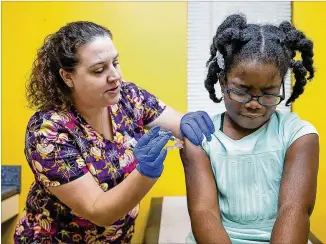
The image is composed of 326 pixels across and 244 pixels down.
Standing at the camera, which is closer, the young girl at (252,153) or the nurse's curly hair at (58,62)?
the young girl at (252,153)

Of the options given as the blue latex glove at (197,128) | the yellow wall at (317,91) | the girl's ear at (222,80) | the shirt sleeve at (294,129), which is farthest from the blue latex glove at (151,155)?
the yellow wall at (317,91)

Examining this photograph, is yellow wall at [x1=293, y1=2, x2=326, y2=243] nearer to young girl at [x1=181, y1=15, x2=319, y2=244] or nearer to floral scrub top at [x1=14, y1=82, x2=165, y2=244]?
floral scrub top at [x1=14, y1=82, x2=165, y2=244]

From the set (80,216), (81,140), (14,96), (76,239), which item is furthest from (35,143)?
(14,96)

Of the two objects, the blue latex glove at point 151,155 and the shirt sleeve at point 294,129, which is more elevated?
the shirt sleeve at point 294,129

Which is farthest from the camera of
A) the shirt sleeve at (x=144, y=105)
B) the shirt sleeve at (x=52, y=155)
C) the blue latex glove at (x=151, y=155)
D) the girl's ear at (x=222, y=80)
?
the shirt sleeve at (x=144, y=105)

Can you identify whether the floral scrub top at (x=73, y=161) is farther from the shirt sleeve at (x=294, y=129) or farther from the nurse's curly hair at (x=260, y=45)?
the shirt sleeve at (x=294, y=129)

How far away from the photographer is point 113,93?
1743mm

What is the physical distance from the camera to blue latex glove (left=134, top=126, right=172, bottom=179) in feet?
4.97

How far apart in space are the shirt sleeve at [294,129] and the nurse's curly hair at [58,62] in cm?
82

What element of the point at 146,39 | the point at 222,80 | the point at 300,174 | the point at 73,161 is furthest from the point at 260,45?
the point at 146,39

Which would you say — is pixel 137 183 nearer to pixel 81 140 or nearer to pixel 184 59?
pixel 81 140

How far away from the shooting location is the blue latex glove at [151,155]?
1.52 meters

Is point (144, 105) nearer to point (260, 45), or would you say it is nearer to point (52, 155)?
point (52, 155)

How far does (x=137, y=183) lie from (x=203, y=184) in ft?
0.97
